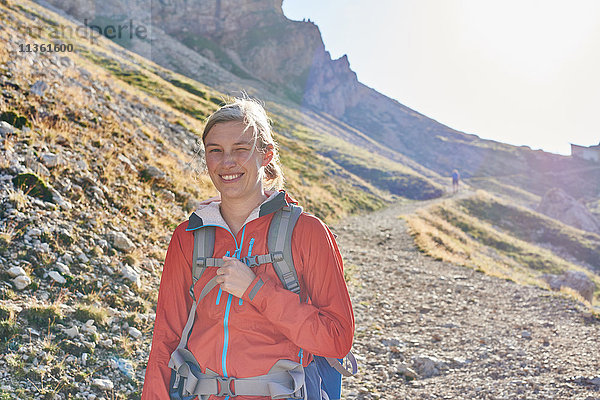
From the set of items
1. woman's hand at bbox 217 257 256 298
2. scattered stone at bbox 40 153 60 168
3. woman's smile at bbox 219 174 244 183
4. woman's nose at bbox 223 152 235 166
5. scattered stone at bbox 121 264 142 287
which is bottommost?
scattered stone at bbox 121 264 142 287

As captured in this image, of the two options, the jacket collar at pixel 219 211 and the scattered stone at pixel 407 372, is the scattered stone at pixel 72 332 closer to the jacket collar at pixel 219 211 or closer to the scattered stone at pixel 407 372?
the jacket collar at pixel 219 211

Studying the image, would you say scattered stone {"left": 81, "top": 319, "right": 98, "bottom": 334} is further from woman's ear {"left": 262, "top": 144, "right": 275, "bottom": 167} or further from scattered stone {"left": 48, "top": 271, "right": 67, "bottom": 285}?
woman's ear {"left": 262, "top": 144, "right": 275, "bottom": 167}

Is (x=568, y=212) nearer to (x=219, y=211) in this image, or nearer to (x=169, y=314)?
(x=219, y=211)

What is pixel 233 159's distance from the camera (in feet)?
9.93

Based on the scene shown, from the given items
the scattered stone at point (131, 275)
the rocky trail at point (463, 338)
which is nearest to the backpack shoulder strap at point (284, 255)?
the rocky trail at point (463, 338)

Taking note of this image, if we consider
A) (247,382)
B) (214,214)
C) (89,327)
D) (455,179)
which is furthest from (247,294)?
(455,179)

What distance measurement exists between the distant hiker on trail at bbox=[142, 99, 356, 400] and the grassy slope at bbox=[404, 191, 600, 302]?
19135 millimetres

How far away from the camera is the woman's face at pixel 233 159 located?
9.96 feet

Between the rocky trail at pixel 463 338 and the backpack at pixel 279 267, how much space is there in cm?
376

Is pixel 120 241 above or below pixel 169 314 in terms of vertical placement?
below

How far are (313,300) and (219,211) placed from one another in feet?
3.48

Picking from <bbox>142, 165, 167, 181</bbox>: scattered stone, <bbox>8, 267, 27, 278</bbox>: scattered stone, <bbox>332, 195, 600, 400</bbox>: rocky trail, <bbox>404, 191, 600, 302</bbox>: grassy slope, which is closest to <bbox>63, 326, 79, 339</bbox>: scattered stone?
<bbox>8, 267, 27, 278</bbox>: scattered stone

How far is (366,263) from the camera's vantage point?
1684cm

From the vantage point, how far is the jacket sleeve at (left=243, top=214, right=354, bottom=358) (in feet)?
8.71
